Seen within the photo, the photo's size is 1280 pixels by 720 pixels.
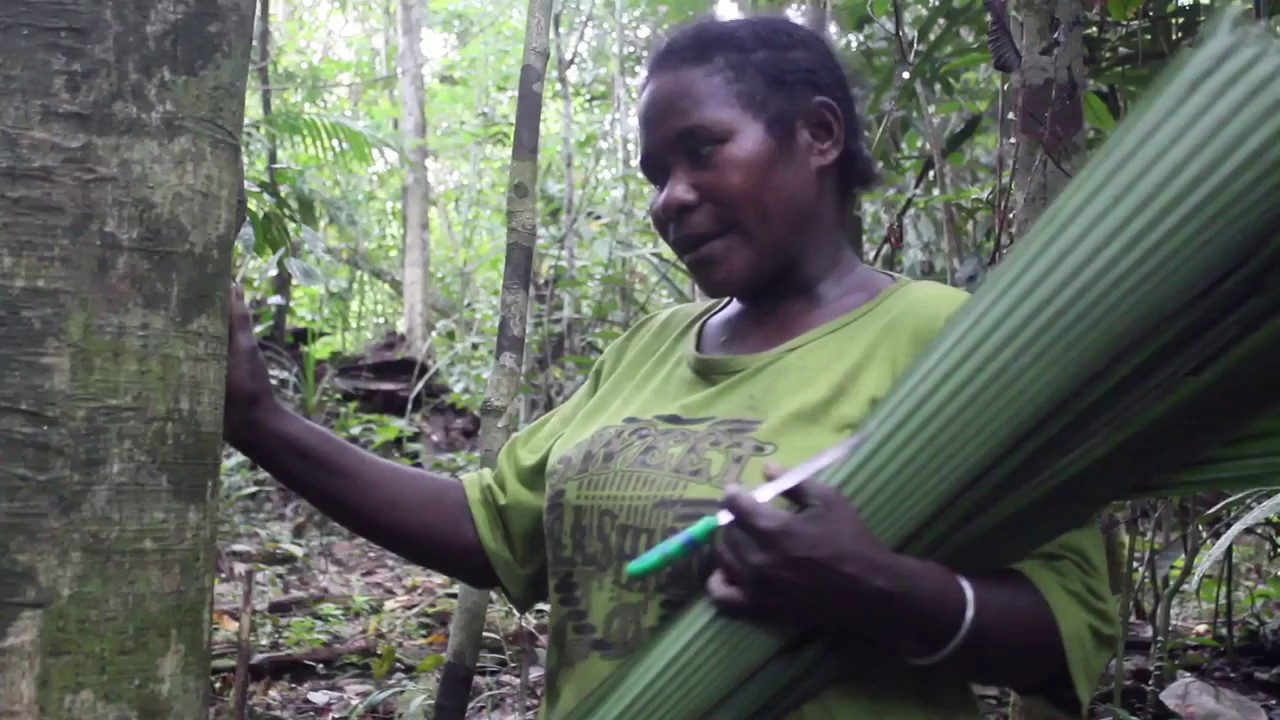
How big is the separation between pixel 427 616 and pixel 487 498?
2591 mm

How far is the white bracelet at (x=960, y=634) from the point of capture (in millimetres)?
1056

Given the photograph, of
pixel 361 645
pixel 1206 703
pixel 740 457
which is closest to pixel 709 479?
pixel 740 457

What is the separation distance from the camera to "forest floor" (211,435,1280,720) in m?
2.86

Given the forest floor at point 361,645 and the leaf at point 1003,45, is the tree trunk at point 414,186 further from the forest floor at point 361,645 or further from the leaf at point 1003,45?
the leaf at point 1003,45

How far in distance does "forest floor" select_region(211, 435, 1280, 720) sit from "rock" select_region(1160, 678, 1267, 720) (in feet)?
0.04

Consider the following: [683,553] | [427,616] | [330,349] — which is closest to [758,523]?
[683,553]

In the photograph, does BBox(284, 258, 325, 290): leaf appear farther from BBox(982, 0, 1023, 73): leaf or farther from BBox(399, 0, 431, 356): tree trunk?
BBox(399, 0, 431, 356): tree trunk

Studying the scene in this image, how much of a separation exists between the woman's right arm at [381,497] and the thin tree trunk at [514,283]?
0.85 metres

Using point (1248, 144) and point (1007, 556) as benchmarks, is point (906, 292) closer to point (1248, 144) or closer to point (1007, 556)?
point (1007, 556)

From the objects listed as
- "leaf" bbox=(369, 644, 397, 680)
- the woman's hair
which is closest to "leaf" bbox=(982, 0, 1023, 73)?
the woman's hair

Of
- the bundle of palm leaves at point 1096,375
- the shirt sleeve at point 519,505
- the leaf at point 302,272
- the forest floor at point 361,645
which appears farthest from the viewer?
the leaf at point 302,272

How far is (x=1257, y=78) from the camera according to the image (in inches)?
31.8

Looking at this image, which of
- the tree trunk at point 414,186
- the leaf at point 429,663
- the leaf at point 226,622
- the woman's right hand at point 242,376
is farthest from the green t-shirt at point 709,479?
the tree trunk at point 414,186

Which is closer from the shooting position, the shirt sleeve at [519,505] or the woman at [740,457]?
the woman at [740,457]
